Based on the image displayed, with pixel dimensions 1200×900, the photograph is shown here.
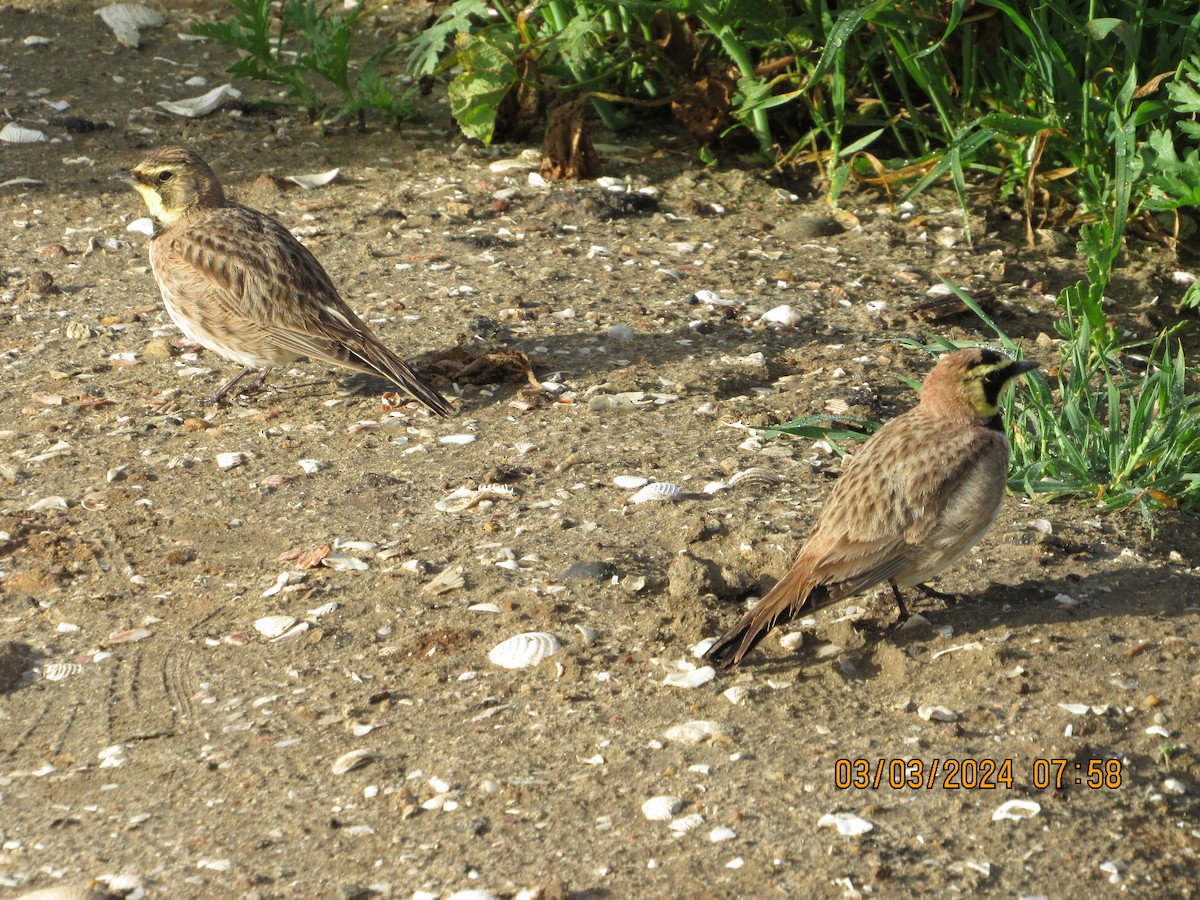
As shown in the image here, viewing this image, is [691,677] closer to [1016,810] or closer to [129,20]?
[1016,810]

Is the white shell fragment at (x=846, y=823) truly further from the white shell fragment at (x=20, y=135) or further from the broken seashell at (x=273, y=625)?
the white shell fragment at (x=20, y=135)

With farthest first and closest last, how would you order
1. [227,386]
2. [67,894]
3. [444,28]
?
[444,28] → [227,386] → [67,894]

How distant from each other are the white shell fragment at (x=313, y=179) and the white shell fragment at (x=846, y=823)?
226 inches

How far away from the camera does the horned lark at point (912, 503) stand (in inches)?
168

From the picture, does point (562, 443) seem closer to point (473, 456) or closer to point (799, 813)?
point (473, 456)

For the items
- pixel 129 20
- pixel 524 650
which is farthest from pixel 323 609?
pixel 129 20

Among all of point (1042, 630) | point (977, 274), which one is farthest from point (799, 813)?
point (977, 274)

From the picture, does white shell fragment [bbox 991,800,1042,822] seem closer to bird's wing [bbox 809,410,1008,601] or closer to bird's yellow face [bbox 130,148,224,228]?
bird's wing [bbox 809,410,1008,601]

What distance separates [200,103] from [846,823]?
283 inches

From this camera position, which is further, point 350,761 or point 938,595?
point 938,595

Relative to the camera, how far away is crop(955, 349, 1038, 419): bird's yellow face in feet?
15.2

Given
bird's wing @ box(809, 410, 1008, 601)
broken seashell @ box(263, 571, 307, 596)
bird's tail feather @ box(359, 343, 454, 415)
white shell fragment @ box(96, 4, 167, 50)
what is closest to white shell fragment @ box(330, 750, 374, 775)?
broken seashell @ box(263, 571, 307, 596)

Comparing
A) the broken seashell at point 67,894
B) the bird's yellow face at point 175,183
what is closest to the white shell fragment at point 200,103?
the bird's yellow face at point 175,183

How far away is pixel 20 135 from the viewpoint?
28.9ft
